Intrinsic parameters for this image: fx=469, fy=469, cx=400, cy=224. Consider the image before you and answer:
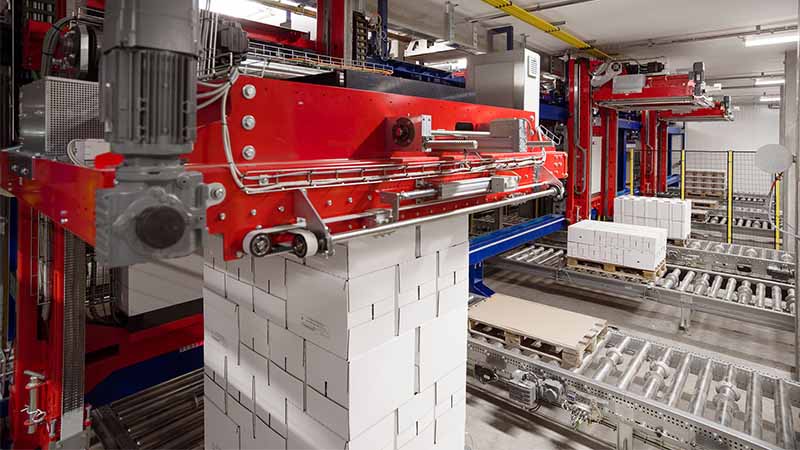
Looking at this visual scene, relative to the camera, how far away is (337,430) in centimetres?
243

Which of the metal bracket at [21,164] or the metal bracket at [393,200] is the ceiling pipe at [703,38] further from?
the metal bracket at [21,164]

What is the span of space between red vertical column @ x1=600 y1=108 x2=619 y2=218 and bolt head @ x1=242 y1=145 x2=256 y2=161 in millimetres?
10686

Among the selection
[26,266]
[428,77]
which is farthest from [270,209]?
[428,77]

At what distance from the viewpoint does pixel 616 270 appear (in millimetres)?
7258

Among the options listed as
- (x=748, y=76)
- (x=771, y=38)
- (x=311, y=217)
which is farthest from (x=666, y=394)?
(x=748, y=76)

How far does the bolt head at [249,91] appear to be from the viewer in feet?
5.52

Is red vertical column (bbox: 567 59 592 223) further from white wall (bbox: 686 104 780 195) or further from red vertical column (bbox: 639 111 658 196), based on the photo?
white wall (bbox: 686 104 780 195)

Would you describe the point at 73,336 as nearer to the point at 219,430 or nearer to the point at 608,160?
the point at 219,430

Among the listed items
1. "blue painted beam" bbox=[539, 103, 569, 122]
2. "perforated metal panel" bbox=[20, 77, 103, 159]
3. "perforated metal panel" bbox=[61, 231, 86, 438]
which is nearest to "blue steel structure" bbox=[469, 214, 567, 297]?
"blue painted beam" bbox=[539, 103, 569, 122]

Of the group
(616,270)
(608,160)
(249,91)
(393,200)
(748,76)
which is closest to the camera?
(249,91)

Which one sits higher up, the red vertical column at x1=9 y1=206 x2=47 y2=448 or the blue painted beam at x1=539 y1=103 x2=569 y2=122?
the blue painted beam at x1=539 y1=103 x2=569 y2=122

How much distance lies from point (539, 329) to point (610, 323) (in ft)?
8.05

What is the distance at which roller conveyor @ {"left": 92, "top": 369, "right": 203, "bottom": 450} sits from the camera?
398 cm

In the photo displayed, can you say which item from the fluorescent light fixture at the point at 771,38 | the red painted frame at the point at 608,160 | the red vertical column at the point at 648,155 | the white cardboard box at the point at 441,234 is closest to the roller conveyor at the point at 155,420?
the white cardboard box at the point at 441,234
